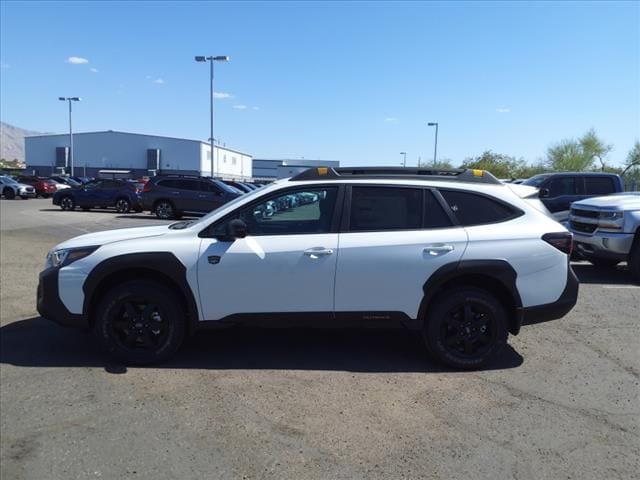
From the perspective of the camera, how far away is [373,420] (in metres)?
3.62

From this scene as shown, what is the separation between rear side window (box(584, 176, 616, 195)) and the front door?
35.6ft

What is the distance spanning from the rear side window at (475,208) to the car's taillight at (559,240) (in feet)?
1.14

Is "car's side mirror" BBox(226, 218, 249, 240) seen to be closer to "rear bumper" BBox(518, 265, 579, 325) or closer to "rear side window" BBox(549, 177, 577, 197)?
"rear bumper" BBox(518, 265, 579, 325)

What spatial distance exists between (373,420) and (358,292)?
3.78 feet

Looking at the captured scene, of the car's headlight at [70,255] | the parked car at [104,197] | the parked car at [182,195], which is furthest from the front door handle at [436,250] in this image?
the parked car at [104,197]

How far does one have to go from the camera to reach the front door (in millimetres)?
4391

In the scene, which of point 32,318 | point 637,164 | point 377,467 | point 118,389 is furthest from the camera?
point 637,164

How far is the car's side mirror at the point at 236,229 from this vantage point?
14.4 ft

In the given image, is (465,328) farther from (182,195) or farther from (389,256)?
(182,195)

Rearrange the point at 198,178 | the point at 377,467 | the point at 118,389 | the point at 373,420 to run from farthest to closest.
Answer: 1. the point at 198,178
2. the point at 118,389
3. the point at 373,420
4. the point at 377,467

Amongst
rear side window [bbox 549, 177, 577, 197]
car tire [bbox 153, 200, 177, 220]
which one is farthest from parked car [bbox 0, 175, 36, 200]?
rear side window [bbox 549, 177, 577, 197]

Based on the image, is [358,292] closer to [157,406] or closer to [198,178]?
[157,406]

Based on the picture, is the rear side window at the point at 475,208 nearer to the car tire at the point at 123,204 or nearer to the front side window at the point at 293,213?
the front side window at the point at 293,213

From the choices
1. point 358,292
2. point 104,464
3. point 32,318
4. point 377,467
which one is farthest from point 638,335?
point 32,318
